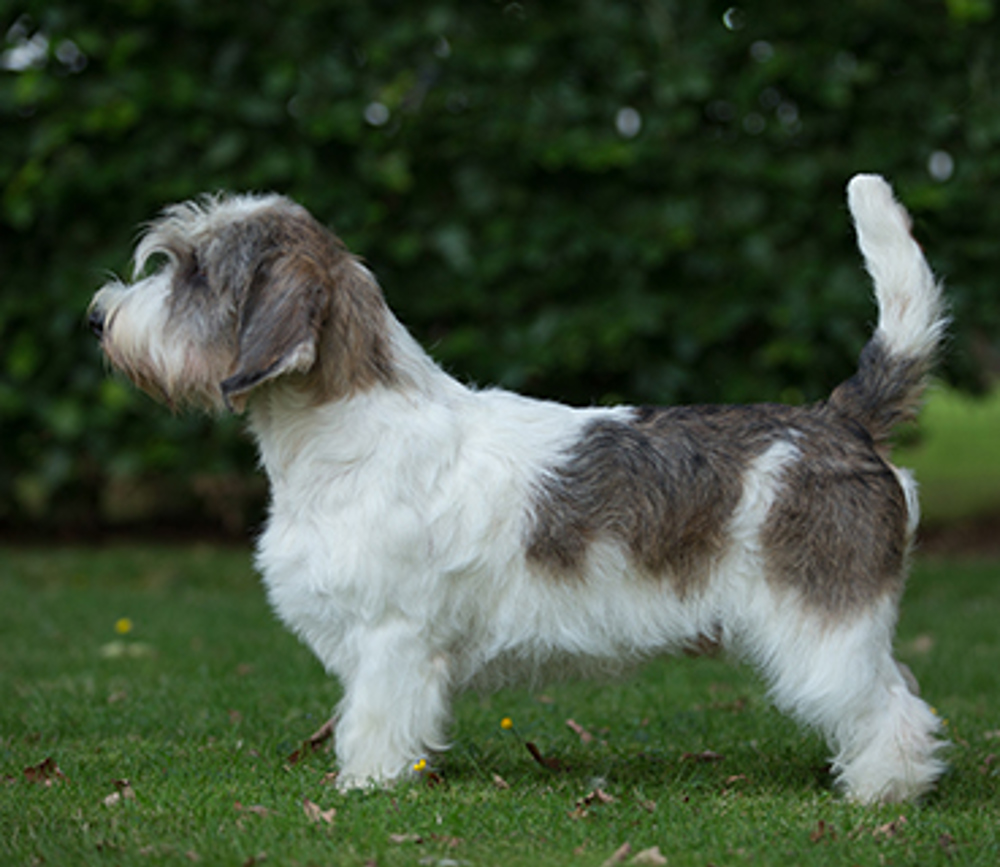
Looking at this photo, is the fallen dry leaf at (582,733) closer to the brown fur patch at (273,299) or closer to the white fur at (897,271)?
the brown fur patch at (273,299)

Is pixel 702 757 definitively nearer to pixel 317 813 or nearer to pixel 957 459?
pixel 317 813

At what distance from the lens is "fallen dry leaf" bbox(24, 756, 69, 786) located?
4.17 meters

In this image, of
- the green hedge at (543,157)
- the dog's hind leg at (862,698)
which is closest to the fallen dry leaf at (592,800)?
the dog's hind leg at (862,698)

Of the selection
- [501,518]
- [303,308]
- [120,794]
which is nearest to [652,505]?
[501,518]

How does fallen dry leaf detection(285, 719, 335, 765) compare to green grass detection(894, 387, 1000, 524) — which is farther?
green grass detection(894, 387, 1000, 524)

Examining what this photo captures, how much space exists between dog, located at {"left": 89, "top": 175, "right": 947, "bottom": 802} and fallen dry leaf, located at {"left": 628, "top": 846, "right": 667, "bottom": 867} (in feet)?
2.92

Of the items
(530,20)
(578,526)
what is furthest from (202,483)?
(578,526)

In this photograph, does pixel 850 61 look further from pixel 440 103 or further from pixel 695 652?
pixel 695 652

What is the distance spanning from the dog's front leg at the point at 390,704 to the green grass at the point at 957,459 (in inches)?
200

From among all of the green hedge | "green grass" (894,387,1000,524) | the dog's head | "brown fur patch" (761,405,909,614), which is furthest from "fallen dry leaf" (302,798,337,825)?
"green grass" (894,387,1000,524)

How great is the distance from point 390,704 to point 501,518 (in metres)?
0.67

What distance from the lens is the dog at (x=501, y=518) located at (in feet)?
13.3

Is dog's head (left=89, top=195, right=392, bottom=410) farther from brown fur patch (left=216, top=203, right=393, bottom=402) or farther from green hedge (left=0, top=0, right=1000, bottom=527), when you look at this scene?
green hedge (left=0, top=0, right=1000, bottom=527)

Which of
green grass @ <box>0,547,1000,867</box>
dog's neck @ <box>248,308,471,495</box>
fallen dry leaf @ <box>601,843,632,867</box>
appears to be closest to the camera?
fallen dry leaf @ <box>601,843,632,867</box>
